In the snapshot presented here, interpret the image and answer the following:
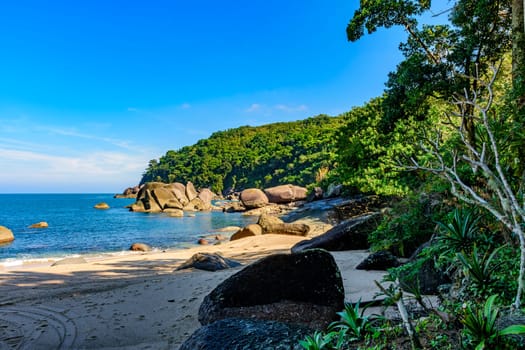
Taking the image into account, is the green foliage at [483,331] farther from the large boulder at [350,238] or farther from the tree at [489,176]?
the large boulder at [350,238]

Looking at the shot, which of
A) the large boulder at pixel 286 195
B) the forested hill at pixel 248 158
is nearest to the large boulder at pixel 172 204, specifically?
the large boulder at pixel 286 195

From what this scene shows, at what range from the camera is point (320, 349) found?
2068 mm

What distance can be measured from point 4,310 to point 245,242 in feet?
34.4

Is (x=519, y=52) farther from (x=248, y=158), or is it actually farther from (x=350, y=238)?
(x=248, y=158)

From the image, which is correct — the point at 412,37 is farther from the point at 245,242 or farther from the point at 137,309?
the point at 245,242

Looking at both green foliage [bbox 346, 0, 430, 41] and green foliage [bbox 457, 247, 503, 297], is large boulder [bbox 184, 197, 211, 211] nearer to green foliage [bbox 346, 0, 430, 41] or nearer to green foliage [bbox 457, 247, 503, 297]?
green foliage [bbox 346, 0, 430, 41]

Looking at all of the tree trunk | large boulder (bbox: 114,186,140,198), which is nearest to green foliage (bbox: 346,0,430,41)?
the tree trunk

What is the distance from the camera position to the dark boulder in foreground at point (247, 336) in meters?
2.54

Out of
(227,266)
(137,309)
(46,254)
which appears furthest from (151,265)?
(46,254)

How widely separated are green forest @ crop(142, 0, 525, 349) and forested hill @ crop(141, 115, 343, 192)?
4659 cm

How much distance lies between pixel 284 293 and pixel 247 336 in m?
1.75

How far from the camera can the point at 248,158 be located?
93125 millimetres

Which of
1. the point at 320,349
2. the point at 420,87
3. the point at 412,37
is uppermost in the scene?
the point at 412,37

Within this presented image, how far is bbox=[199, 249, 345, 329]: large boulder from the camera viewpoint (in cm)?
411
